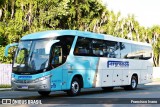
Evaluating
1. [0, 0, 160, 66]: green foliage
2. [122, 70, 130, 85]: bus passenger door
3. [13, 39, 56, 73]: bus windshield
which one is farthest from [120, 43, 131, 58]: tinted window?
[0, 0, 160, 66]: green foliage

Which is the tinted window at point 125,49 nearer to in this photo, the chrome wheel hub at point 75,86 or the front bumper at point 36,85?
the chrome wheel hub at point 75,86

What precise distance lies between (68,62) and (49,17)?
19953mm

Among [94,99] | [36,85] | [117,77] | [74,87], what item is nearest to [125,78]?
[117,77]

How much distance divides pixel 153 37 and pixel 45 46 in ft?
182

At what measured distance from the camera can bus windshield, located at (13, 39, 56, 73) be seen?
17.9 m

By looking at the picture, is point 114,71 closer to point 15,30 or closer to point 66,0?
point 15,30

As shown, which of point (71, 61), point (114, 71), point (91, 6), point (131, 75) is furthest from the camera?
point (91, 6)

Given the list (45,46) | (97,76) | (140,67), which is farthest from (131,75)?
(45,46)

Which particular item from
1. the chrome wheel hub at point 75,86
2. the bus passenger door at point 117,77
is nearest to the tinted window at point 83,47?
the chrome wheel hub at point 75,86

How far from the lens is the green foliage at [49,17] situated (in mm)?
36750

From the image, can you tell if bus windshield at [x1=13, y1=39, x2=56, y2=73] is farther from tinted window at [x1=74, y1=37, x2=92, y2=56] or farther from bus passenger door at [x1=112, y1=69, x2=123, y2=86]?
bus passenger door at [x1=112, y1=69, x2=123, y2=86]

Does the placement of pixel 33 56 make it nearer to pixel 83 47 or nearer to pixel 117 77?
pixel 83 47

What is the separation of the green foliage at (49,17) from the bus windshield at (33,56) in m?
16.9

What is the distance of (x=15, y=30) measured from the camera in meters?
36.4
